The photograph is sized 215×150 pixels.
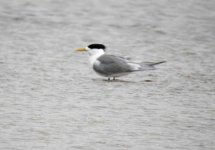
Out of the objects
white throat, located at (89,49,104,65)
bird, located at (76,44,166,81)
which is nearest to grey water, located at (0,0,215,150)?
bird, located at (76,44,166,81)

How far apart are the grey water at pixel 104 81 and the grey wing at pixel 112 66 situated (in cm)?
18

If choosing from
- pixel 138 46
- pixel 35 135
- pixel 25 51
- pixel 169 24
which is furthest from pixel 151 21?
pixel 35 135

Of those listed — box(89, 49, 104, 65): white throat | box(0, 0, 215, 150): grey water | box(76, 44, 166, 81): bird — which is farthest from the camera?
box(89, 49, 104, 65): white throat

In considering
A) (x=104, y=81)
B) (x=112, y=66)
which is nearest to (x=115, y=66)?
(x=112, y=66)

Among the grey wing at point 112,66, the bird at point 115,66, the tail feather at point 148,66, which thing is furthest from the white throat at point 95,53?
the tail feather at point 148,66

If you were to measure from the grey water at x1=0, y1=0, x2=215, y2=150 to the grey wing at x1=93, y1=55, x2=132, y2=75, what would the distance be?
0.58ft

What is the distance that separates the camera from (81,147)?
22.6 ft

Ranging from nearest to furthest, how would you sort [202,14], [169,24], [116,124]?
[116,124] → [169,24] → [202,14]

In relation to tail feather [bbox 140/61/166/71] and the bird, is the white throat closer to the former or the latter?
the bird

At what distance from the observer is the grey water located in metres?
7.35

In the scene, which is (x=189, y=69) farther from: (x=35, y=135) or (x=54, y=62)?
(x=35, y=135)

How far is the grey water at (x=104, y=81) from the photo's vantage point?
7348mm

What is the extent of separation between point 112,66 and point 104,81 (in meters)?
0.25

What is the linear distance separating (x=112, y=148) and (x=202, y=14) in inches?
420
